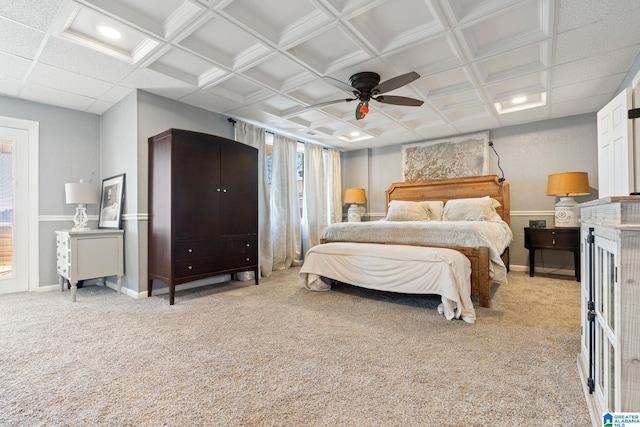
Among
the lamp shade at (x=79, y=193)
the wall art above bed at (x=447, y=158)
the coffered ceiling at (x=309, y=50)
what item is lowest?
the lamp shade at (x=79, y=193)

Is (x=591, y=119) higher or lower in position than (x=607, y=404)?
higher

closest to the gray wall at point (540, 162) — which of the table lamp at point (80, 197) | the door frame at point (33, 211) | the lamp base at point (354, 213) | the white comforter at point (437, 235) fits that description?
the white comforter at point (437, 235)

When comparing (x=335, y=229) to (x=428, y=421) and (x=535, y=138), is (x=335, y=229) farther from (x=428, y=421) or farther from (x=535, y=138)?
(x=535, y=138)

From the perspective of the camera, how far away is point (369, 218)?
657 centimetres

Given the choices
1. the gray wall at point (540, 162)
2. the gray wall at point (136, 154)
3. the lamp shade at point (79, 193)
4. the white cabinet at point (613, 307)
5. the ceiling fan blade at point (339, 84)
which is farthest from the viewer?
the gray wall at point (540, 162)

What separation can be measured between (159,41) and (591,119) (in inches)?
219

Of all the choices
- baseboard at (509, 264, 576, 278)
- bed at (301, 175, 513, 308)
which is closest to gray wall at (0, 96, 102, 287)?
bed at (301, 175, 513, 308)

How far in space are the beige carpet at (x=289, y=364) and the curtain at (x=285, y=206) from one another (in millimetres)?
2080

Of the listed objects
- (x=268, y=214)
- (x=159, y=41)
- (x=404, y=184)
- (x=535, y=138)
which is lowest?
(x=268, y=214)

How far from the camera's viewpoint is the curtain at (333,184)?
6.42 metres

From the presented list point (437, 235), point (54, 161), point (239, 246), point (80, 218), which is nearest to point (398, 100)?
point (437, 235)

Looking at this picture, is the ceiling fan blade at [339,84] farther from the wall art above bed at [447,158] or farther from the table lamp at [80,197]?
the table lamp at [80,197]

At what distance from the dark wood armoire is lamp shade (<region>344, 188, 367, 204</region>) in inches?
110

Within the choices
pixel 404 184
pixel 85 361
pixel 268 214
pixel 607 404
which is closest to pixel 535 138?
pixel 404 184
